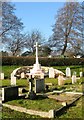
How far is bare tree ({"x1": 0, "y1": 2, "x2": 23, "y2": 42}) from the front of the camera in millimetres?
32756

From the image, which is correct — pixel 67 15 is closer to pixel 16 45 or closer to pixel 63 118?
pixel 16 45

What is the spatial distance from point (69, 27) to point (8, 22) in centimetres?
906

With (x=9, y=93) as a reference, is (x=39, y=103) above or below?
below

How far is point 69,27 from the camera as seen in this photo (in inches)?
1501

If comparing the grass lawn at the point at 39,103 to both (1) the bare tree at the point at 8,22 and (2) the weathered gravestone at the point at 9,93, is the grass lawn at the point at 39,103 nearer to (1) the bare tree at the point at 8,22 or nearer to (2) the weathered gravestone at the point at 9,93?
(2) the weathered gravestone at the point at 9,93

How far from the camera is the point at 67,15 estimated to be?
123 feet

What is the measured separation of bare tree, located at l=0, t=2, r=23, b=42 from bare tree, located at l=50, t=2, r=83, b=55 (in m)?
5.67

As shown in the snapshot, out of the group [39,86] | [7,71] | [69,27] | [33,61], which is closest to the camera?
[39,86]

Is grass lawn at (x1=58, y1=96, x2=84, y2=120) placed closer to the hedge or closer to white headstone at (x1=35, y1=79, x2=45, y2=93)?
white headstone at (x1=35, y1=79, x2=45, y2=93)

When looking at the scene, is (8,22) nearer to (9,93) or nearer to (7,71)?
(7,71)

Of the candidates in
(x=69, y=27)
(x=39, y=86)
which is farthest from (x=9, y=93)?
(x=69, y=27)

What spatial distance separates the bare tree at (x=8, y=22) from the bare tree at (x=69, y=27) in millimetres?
5666

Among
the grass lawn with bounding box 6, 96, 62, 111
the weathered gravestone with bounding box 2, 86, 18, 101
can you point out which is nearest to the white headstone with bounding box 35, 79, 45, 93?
the grass lawn with bounding box 6, 96, 62, 111

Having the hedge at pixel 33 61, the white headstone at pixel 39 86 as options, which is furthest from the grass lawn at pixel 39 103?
the hedge at pixel 33 61
